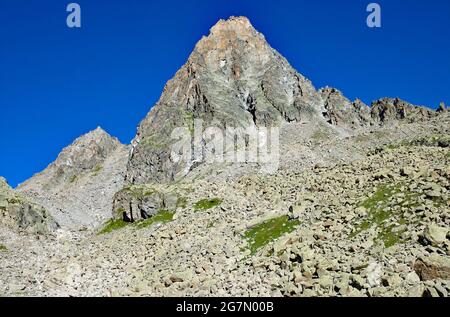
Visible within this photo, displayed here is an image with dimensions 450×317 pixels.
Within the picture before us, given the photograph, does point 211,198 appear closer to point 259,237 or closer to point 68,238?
point 259,237

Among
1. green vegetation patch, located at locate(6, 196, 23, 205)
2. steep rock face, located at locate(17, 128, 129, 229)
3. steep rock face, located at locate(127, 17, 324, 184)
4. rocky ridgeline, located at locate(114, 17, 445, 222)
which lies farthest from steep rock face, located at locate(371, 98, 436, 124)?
green vegetation patch, located at locate(6, 196, 23, 205)

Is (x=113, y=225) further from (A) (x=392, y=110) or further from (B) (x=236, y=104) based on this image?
(A) (x=392, y=110)

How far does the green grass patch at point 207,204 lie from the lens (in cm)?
5506

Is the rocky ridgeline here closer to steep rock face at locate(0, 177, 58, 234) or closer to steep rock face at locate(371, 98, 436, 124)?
steep rock face at locate(371, 98, 436, 124)

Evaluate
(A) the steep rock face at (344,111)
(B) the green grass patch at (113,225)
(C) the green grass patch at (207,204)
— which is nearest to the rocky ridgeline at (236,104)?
(A) the steep rock face at (344,111)

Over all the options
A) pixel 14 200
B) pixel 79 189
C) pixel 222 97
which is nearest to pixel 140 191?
pixel 14 200

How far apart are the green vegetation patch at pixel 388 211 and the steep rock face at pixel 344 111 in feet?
445

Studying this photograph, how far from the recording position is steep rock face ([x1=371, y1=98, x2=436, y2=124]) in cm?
16751

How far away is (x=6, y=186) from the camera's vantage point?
275 ft

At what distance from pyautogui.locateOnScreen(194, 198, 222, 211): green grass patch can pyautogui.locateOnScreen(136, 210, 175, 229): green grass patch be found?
3506 millimetres

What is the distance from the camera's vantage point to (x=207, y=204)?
55.8 meters

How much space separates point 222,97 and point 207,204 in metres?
113

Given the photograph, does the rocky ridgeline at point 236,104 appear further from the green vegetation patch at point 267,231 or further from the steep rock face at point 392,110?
the green vegetation patch at point 267,231
